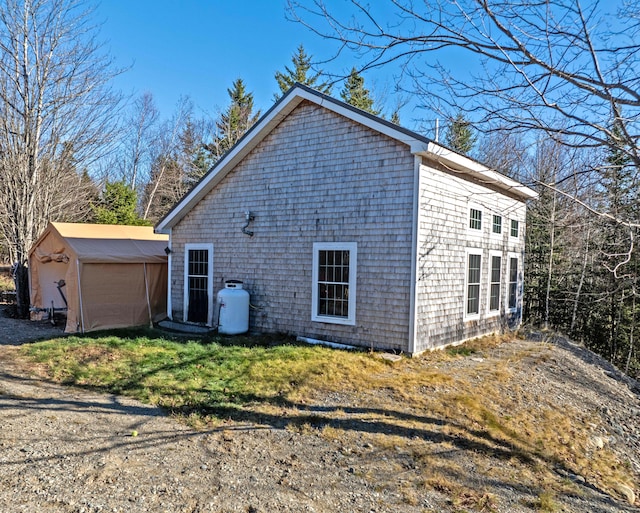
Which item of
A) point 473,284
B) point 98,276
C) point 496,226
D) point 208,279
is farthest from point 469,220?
point 98,276

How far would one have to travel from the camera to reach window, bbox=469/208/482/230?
1011 centimetres

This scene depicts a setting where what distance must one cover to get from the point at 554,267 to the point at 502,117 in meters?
14.4

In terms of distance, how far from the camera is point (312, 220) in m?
9.38

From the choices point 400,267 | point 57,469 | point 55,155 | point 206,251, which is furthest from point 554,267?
point 55,155

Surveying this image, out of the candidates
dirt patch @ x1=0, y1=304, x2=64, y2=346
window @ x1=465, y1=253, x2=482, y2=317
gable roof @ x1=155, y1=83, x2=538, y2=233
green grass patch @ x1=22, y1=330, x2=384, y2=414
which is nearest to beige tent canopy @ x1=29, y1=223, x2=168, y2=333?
dirt patch @ x1=0, y1=304, x2=64, y2=346

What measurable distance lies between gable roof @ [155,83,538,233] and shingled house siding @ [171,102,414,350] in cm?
18

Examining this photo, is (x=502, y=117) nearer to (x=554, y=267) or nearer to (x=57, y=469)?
(x=57, y=469)

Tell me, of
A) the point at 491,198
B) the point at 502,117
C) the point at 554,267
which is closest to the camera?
the point at 502,117

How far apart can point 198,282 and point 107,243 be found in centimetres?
281

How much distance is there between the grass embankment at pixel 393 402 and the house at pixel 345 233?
3.43 ft

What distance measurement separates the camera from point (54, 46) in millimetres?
13539

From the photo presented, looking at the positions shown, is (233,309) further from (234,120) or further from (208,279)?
(234,120)

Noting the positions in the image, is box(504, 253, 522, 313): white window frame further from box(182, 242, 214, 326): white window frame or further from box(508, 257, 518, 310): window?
box(182, 242, 214, 326): white window frame

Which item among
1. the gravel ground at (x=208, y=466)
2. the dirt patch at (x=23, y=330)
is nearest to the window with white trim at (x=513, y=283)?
the gravel ground at (x=208, y=466)
